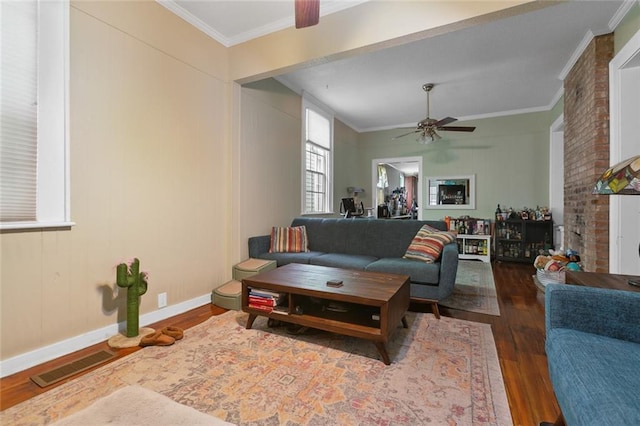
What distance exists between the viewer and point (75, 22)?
2045mm

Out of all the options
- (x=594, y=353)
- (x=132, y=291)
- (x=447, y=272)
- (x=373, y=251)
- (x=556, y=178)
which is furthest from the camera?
(x=556, y=178)

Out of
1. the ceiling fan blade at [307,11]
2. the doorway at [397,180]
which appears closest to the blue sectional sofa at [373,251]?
the ceiling fan blade at [307,11]

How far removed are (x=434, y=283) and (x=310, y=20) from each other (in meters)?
2.35

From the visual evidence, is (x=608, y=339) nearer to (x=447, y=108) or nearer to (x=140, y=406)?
(x=140, y=406)

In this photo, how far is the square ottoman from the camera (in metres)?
3.17

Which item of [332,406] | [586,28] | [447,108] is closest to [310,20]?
[332,406]

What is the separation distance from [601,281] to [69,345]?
11.3 ft

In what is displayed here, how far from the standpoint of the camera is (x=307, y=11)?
61.7 inches

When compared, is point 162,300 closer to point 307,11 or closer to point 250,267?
point 250,267

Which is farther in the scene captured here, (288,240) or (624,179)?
(288,240)

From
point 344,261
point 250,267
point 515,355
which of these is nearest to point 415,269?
point 344,261

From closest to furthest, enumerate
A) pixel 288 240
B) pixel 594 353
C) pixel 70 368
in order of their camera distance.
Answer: pixel 594 353 → pixel 70 368 → pixel 288 240

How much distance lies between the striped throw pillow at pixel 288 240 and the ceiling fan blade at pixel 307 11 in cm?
258

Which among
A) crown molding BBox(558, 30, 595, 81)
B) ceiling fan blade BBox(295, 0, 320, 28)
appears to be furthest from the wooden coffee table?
crown molding BBox(558, 30, 595, 81)
